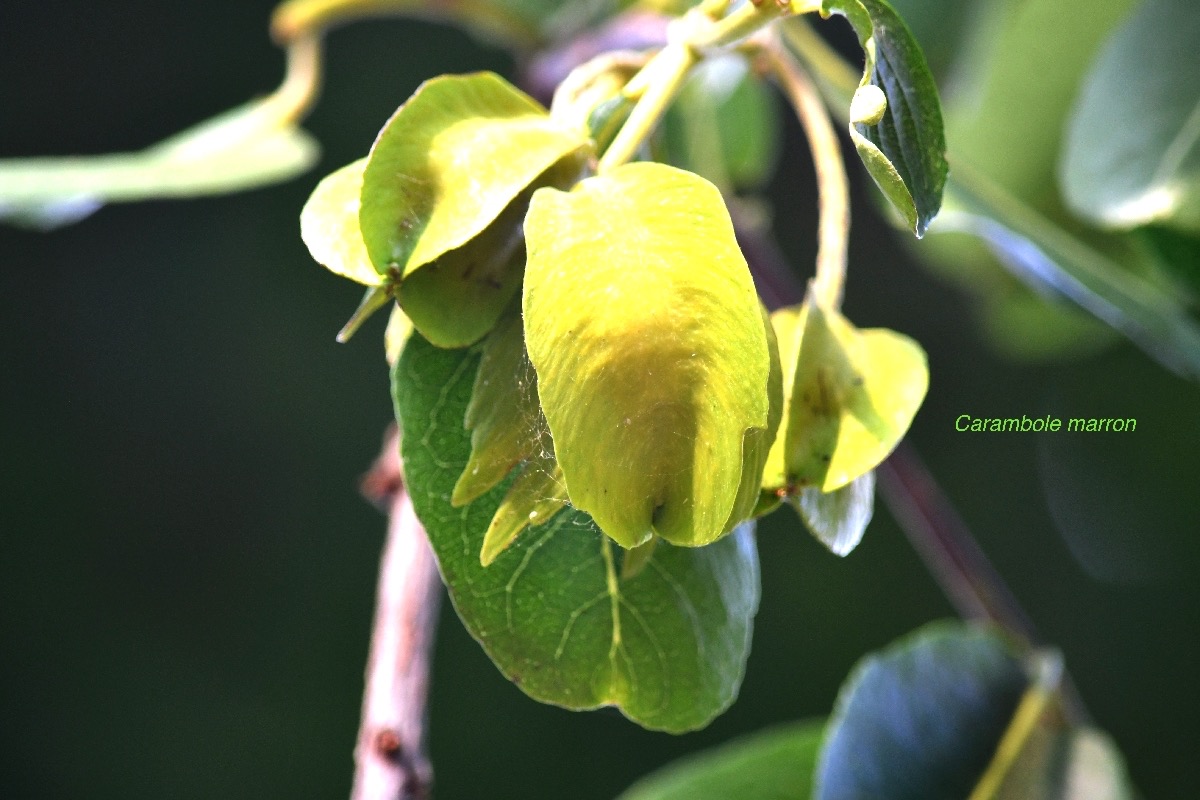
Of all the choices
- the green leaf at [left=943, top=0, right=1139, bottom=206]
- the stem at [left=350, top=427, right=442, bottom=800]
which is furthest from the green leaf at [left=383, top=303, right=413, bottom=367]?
the green leaf at [left=943, top=0, right=1139, bottom=206]

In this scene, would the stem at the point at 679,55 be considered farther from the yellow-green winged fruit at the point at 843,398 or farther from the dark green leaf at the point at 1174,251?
the dark green leaf at the point at 1174,251

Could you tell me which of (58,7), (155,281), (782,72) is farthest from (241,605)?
(782,72)

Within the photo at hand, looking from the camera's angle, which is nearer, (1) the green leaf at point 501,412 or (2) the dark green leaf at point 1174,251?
(1) the green leaf at point 501,412

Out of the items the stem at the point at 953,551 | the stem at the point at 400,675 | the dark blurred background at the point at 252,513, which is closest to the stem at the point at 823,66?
the stem at the point at 953,551

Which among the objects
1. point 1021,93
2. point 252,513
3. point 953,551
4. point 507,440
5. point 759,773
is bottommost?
point 252,513

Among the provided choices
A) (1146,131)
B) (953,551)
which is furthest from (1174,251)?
(953,551)

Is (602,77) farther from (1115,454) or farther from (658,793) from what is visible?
(1115,454)

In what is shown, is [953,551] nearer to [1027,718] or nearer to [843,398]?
[1027,718]
